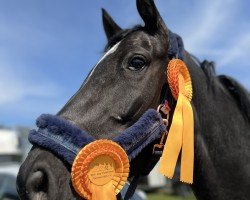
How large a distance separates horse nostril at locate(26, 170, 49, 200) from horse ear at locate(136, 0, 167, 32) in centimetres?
137

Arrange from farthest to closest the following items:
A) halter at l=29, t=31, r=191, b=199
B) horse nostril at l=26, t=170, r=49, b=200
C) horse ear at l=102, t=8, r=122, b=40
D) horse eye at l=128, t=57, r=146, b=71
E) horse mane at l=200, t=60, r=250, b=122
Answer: horse ear at l=102, t=8, r=122, b=40 < horse mane at l=200, t=60, r=250, b=122 < horse eye at l=128, t=57, r=146, b=71 < halter at l=29, t=31, r=191, b=199 < horse nostril at l=26, t=170, r=49, b=200

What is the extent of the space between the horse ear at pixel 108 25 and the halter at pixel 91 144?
3.82ft

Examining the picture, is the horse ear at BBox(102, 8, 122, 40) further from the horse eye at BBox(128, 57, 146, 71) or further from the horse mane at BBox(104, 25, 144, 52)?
the horse eye at BBox(128, 57, 146, 71)

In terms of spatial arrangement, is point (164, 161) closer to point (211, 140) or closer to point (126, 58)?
point (211, 140)

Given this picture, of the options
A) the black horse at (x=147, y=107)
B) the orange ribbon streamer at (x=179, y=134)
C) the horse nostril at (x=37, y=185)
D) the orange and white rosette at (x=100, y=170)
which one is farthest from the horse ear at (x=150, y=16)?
the horse nostril at (x=37, y=185)

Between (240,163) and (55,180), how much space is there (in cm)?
141

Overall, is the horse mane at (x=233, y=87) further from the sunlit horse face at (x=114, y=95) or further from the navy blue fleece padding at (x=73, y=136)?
the navy blue fleece padding at (x=73, y=136)

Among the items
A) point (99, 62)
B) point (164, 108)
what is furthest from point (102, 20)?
point (164, 108)

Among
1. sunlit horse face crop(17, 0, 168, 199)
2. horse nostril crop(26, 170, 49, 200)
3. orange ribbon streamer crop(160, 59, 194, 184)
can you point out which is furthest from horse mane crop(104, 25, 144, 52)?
horse nostril crop(26, 170, 49, 200)

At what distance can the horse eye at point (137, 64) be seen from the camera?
291 cm

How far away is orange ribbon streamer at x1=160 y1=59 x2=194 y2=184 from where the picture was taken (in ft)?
9.59

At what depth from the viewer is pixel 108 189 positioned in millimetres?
2670

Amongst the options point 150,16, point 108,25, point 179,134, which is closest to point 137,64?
point 150,16

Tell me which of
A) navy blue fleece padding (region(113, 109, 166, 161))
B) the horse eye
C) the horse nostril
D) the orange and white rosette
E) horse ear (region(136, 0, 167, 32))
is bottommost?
the horse nostril
